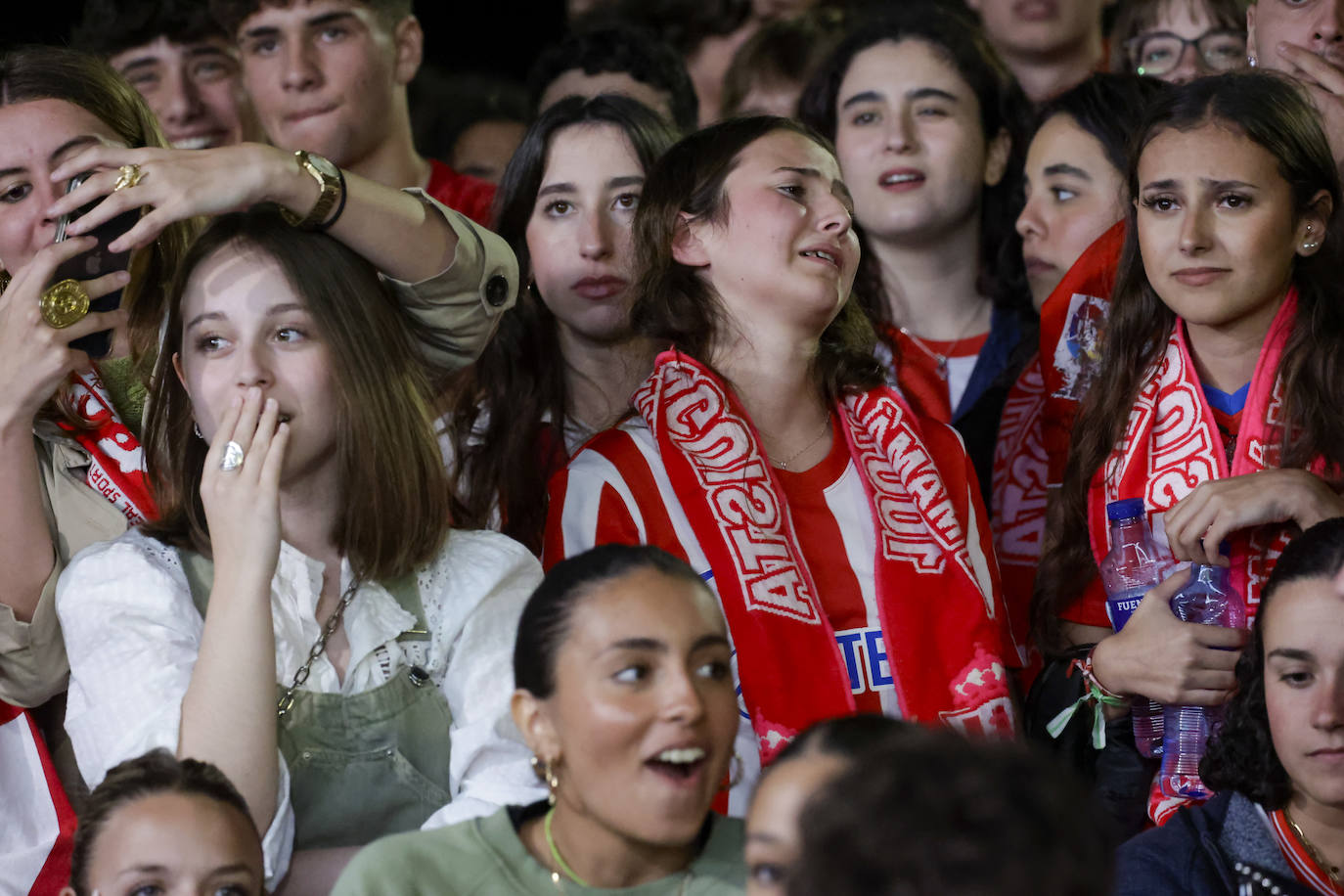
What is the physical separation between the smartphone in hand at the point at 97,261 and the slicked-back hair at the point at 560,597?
2.94 feet

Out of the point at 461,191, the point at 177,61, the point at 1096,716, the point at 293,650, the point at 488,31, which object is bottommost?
the point at 1096,716

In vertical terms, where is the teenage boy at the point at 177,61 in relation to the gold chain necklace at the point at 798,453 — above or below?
above

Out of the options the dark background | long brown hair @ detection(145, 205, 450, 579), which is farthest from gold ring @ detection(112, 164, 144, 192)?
the dark background

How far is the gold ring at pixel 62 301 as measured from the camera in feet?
8.36

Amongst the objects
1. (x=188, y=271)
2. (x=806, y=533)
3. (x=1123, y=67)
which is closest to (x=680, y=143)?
(x=806, y=533)

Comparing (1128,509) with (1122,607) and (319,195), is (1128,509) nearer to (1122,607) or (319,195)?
(1122,607)

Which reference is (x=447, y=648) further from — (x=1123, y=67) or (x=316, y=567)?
(x=1123, y=67)

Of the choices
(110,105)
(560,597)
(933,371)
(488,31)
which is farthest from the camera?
(488,31)

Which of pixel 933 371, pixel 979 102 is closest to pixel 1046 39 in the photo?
pixel 979 102

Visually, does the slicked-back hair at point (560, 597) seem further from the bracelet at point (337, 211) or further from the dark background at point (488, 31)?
the dark background at point (488, 31)

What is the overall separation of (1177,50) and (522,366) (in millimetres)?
1754

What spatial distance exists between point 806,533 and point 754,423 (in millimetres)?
215

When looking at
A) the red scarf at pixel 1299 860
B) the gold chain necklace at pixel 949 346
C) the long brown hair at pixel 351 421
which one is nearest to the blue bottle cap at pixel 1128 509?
the red scarf at pixel 1299 860

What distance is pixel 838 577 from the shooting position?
2898mm
